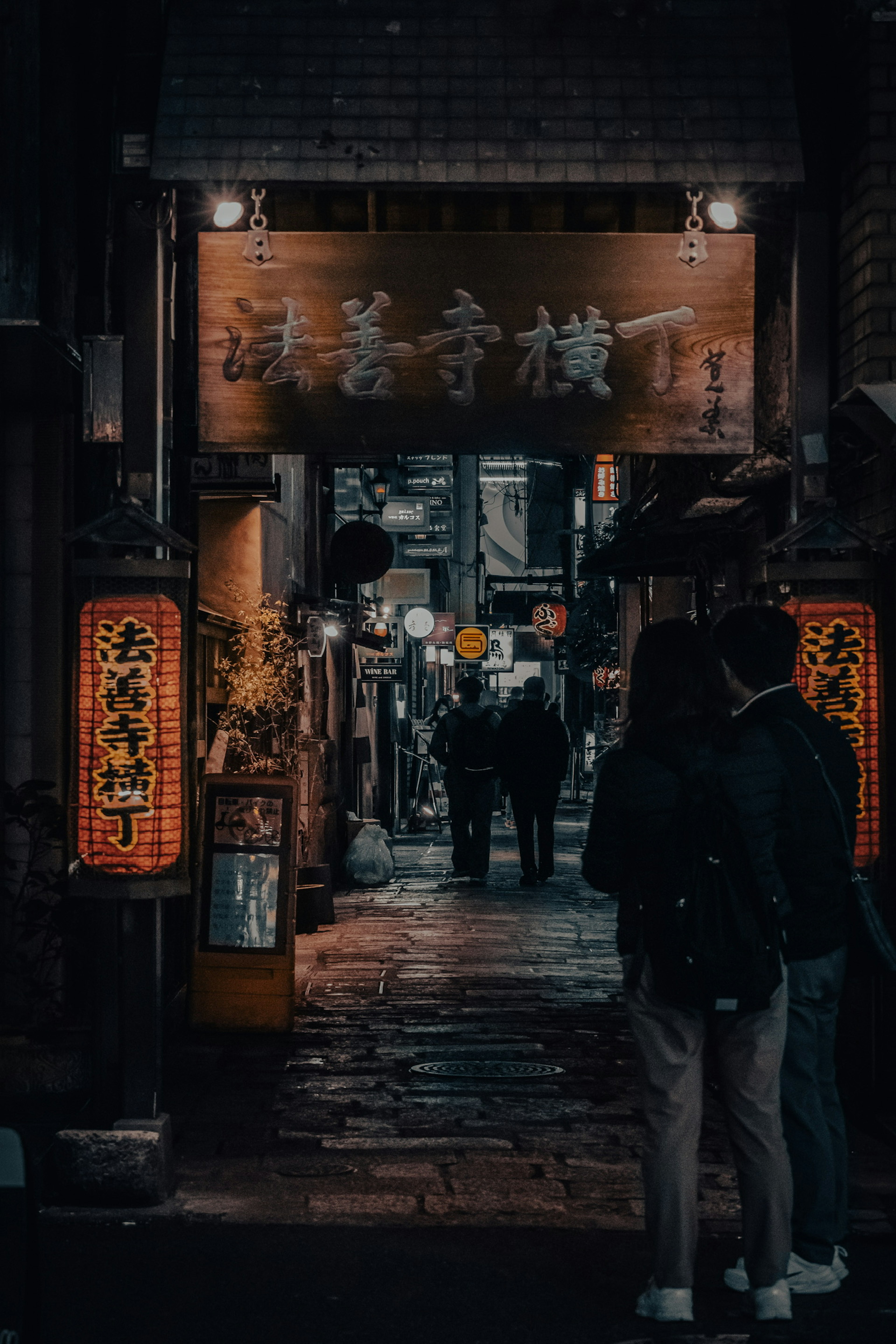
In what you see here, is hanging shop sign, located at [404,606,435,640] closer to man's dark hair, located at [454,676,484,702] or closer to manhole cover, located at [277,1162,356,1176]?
man's dark hair, located at [454,676,484,702]

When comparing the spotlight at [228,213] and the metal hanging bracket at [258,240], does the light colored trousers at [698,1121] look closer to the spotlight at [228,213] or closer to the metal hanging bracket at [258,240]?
the metal hanging bracket at [258,240]

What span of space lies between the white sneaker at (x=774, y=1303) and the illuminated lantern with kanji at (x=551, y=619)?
3260cm

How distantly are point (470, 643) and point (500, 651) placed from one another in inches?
257

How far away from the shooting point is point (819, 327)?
7121 millimetres

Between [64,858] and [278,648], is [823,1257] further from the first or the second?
[278,648]

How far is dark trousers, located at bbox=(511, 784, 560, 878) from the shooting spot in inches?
651

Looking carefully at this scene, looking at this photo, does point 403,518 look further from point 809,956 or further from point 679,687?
point 679,687

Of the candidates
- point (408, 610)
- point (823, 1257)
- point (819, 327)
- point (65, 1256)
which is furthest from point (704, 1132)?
point (408, 610)

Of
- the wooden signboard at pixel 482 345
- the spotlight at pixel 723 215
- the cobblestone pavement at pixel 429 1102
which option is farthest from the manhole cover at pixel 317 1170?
the spotlight at pixel 723 215

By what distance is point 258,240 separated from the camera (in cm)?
699

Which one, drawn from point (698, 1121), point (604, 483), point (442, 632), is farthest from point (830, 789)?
point (604, 483)

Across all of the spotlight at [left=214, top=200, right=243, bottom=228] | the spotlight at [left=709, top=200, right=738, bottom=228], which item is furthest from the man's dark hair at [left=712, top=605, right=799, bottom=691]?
the spotlight at [left=214, top=200, right=243, bottom=228]

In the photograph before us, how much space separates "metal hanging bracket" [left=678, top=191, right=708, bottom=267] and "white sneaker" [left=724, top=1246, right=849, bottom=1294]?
4.77m

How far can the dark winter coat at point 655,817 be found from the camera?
477cm
